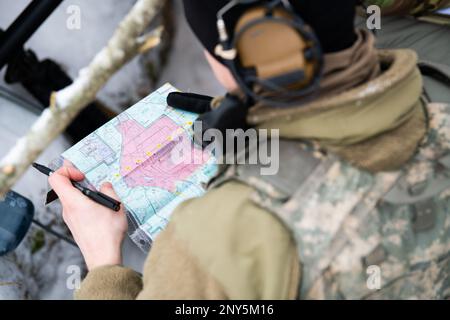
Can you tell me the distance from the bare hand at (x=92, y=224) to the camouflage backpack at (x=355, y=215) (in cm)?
38

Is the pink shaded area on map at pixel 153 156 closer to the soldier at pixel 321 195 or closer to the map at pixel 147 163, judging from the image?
the map at pixel 147 163

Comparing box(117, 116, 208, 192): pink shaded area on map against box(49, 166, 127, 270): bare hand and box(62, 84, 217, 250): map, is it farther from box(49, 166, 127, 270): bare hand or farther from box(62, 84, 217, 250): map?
box(49, 166, 127, 270): bare hand

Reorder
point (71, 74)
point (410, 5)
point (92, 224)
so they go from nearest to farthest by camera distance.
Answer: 1. point (92, 224)
2. point (410, 5)
3. point (71, 74)

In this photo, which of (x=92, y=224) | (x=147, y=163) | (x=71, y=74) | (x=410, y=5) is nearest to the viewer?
(x=92, y=224)

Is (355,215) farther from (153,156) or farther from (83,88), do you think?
(153,156)

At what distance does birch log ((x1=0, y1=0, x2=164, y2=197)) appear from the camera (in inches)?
28.5

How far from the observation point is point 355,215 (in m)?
0.76

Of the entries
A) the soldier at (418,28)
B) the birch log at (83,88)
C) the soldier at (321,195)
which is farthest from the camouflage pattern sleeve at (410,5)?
the birch log at (83,88)

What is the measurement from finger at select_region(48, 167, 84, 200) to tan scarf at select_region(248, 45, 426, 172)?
0.55 meters

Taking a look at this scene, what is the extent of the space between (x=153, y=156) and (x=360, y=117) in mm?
680

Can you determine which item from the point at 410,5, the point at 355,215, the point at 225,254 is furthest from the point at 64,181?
the point at 410,5

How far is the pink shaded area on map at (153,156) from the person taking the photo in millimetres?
1221

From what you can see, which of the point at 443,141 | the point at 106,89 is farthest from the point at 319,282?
the point at 106,89

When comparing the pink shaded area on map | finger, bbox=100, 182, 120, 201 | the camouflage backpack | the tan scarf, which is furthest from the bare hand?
the tan scarf
